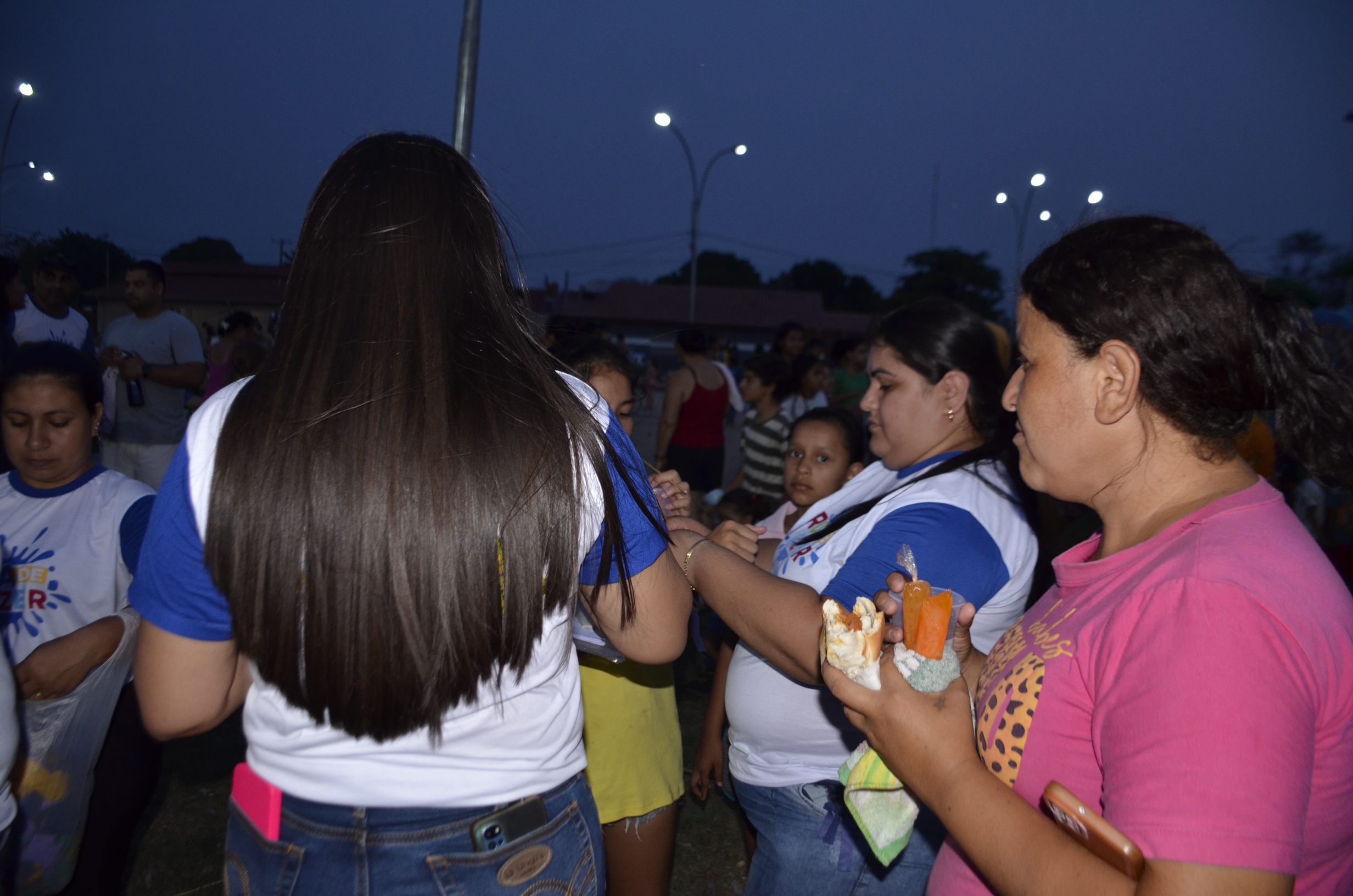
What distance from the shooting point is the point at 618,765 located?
7.73ft

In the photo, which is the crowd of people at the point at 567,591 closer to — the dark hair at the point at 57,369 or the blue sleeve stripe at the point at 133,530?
the blue sleeve stripe at the point at 133,530

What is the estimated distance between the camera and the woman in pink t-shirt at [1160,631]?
892 mm

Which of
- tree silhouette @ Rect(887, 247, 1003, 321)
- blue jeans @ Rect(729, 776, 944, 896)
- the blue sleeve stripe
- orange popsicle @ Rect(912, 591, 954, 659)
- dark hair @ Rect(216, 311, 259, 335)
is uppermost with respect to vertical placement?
tree silhouette @ Rect(887, 247, 1003, 321)

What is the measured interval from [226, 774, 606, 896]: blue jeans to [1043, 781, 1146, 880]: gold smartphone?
0.79 meters

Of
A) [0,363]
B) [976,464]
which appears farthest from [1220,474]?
[0,363]

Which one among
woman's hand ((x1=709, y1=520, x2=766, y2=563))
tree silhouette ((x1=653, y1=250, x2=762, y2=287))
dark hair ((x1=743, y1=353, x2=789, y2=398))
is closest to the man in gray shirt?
dark hair ((x1=743, y1=353, x2=789, y2=398))

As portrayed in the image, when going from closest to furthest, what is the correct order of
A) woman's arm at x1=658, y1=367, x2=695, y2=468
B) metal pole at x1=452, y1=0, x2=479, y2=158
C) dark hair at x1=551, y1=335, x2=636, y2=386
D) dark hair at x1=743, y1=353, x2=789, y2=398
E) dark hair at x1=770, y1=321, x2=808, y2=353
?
dark hair at x1=551, y1=335, x2=636, y2=386 → metal pole at x1=452, y1=0, x2=479, y2=158 → woman's arm at x1=658, y1=367, x2=695, y2=468 → dark hair at x1=743, y1=353, x2=789, y2=398 → dark hair at x1=770, y1=321, x2=808, y2=353

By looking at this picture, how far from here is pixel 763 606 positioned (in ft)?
5.82

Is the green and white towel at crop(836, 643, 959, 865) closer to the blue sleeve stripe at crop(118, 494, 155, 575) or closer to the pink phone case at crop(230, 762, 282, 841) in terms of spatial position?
the pink phone case at crop(230, 762, 282, 841)

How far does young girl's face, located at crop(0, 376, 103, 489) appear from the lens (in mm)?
2439

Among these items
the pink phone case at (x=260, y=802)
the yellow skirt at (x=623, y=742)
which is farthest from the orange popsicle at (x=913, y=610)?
the yellow skirt at (x=623, y=742)

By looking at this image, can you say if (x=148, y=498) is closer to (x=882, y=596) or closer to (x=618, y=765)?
(x=618, y=765)

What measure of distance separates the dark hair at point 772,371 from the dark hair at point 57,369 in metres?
5.22

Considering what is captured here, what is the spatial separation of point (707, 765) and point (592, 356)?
60.7 inches
